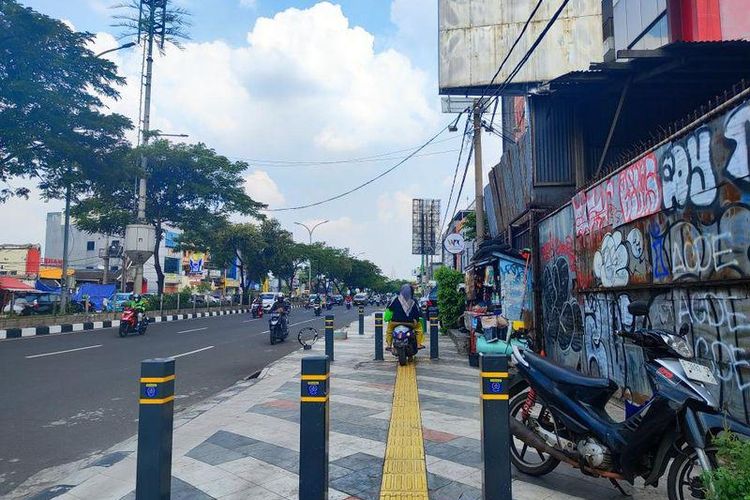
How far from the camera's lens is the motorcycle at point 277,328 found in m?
15.2

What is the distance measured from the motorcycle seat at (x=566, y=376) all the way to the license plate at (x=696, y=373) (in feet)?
2.06

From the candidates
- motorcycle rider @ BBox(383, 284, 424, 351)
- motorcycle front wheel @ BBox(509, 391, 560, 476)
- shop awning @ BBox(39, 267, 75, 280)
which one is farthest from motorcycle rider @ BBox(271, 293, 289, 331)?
shop awning @ BBox(39, 267, 75, 280)

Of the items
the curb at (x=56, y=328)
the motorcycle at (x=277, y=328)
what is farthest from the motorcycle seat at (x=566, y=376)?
the curb at (x=56, y=328)

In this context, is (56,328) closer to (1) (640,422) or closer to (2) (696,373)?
(1) (640,422)

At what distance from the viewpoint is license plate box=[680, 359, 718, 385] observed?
3.01 meters

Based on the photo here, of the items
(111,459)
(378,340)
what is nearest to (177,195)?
(378,340)

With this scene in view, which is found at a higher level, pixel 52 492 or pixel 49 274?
pixel 49 274

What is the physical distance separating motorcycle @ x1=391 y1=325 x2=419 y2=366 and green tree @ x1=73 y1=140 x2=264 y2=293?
68.7 feet

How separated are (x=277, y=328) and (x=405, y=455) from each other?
1108 cm

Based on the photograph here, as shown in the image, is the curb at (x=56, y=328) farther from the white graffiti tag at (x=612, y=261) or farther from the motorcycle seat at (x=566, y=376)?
the motorcycle seat at (x=566, y=376)

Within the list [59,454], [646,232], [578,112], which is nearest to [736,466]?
[646,232]

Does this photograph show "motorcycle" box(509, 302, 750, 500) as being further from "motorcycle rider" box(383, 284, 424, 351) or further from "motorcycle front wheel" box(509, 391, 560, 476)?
"motorcycle rider" box(383, 284, 424, 351)

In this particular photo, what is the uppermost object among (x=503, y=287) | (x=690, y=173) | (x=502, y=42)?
(x=502, y=42)

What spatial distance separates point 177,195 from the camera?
30.7 metres
